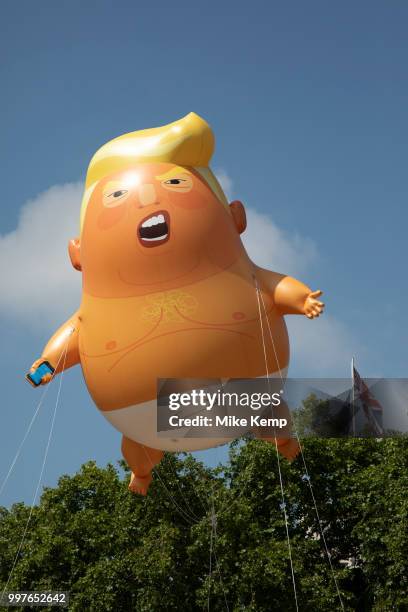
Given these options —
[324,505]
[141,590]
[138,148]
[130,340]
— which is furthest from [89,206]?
[324,505]

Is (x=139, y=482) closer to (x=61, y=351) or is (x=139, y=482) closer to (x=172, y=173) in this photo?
(x=61, y=351)

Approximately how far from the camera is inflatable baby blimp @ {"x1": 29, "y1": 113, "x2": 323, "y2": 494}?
12125mm

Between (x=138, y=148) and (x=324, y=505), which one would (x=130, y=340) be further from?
(x=324, y=505)

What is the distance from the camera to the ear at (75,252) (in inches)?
541

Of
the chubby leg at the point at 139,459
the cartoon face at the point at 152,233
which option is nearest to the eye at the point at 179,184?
the cartoon face at the point at 152,233

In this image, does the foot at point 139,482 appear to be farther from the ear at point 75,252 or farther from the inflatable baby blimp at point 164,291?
the ear at point 75,252

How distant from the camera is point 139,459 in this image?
14125mm

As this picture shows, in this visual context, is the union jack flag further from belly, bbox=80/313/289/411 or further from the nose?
the nose

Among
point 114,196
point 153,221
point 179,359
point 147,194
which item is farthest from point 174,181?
point 179,359

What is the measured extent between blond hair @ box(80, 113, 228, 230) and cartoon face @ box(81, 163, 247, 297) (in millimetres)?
190

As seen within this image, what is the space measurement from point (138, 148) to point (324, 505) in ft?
47.3

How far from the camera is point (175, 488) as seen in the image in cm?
2462

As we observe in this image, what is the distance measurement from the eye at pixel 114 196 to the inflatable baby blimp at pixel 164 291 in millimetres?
17

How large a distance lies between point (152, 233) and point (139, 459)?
149 inches
